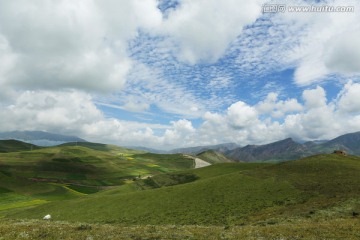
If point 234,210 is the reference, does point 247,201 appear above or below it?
above

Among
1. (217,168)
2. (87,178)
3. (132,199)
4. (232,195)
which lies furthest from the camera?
(87,178)

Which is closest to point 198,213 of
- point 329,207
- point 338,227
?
point 329,207

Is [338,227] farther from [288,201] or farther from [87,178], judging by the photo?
[87,178]

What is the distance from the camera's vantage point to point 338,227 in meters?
27.0

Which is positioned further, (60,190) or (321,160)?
(60,190)

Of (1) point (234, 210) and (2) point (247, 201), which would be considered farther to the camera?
(2) point (247, 201)

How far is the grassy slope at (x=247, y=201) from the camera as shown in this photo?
43.1 m

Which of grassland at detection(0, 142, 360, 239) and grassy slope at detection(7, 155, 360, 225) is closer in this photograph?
grassland at detection(0, 142, 360, 239)

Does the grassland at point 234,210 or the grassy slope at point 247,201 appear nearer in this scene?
the grassland at point 234,210

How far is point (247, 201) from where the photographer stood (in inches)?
2096

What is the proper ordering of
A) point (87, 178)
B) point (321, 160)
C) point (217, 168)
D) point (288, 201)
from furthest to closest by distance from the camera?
point (87, 178) < point (217, 168) < point (321, 160) < point (288, 201)

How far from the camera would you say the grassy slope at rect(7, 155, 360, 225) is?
43.1 m

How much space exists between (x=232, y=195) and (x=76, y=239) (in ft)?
139

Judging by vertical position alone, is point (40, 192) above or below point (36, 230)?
below
